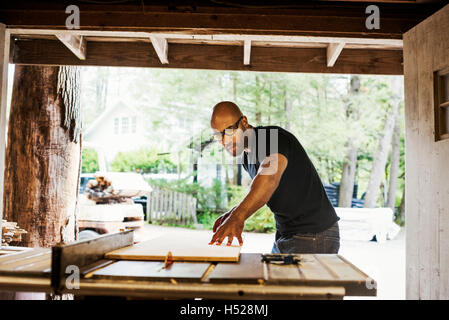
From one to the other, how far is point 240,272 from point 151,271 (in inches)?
18.1

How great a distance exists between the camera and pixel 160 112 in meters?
18.1

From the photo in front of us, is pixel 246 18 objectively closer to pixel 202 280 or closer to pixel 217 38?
pixel 217 38

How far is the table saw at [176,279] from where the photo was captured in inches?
72.7

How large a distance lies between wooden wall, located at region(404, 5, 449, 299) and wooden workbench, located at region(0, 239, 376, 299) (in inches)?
55.8

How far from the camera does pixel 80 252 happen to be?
211 cm

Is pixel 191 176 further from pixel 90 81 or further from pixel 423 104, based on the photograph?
pixel 90 81

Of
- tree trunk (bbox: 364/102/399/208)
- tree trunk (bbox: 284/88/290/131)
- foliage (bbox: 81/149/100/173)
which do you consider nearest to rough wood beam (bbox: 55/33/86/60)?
tree trunk (bbox: 284/88/290/131)

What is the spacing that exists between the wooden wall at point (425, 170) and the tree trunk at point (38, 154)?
4029 millimetres

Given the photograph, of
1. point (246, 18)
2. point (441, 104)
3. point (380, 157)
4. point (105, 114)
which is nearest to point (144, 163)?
point (105, 114)

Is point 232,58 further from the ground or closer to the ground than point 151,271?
further from the ground

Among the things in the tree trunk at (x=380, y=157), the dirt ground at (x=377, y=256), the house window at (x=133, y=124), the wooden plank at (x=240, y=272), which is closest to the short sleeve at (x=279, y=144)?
the wooden plank at (x=240, y=272)

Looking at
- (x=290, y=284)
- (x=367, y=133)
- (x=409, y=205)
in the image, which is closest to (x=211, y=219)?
(x=367, y=133)

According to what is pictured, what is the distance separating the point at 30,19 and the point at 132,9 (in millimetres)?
945

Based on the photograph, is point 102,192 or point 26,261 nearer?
point 26,261
